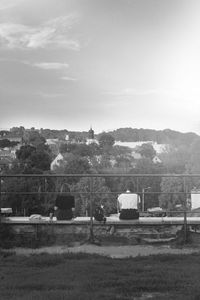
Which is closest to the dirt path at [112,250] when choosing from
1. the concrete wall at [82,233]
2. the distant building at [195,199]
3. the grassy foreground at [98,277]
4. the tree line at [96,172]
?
the concrete wall at [82,233]

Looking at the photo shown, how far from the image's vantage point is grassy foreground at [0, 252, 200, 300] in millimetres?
4352

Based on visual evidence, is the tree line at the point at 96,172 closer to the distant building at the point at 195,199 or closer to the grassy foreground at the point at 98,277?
the distant building at the point at 195,199

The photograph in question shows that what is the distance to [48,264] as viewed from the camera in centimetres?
600

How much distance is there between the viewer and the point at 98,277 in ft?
16.6

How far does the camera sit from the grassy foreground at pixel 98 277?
4352 mm

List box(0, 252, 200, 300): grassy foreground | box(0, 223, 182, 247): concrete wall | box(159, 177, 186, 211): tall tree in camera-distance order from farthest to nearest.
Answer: box(159, 177, 186, 211): tall tree
box(0, 223, 182, 247): concrete wall
box(0, 252, 200, 300): grassy foreground

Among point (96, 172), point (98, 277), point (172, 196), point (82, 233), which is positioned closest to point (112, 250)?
point (82, 233)

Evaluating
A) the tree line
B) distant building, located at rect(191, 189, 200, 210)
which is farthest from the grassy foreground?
distant building, located at rect(191, 189, 200, 210)

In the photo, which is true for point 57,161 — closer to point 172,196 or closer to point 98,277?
point 172,196

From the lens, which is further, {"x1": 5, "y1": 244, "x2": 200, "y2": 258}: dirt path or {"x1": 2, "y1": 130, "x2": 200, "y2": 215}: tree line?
{"x1": 2, "y1": 130, "x2": 200, "y2": 215}: tree line

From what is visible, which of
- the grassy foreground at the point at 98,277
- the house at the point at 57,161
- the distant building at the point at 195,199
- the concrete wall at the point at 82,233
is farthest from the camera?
the house at the point at 57,161

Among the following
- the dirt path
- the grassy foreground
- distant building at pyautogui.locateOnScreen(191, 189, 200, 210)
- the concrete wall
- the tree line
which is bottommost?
the dirt path

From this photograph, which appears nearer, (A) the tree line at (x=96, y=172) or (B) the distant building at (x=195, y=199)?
(A) the tree line at (x=96, y=172)

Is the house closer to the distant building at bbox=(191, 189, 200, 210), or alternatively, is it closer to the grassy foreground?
the distant building at bbox=(191, 189, 200, 210)
